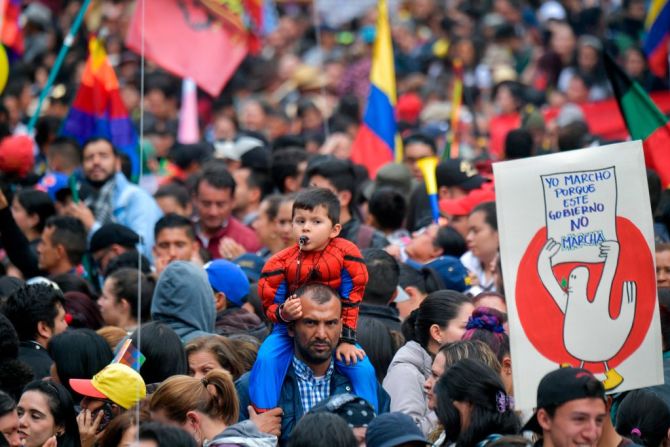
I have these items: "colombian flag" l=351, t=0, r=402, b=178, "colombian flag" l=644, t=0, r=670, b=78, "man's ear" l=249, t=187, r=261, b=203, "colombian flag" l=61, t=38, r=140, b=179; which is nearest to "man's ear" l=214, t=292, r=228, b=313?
"man's ear" l=249, t=187, r=261, b=203

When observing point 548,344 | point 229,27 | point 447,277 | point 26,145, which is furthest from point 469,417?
point 229,27

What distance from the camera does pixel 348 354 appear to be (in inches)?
290

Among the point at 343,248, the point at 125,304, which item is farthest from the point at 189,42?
the point at 343,248

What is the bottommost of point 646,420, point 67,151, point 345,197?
point 646,420

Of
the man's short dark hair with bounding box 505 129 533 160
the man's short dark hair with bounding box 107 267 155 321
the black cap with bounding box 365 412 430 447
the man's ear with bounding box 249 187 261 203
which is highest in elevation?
the man's short dark hair with bounding box 505 129 533 160

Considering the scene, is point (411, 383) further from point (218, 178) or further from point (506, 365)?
point (218, 178)

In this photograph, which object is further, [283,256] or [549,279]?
[283,256]

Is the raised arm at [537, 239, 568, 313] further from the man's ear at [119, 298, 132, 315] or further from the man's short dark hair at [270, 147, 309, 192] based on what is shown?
the man's short dark hair at [270, 147, 309, 192]

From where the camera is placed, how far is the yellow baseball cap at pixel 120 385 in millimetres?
7410

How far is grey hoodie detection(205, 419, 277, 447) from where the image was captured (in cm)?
652

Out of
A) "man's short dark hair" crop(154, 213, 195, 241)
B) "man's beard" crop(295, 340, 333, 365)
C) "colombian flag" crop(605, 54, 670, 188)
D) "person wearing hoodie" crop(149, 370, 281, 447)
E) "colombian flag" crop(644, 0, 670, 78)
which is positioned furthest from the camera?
"colombian flag" crop(644, 0, 670, 78)

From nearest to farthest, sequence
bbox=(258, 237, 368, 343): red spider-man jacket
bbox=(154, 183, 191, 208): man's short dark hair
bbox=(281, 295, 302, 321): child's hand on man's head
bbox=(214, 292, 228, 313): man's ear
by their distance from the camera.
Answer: bbox=(281, 295, 302, 321): child's hand on man's head
bbox=(258, 237, 368, 343): red spider-man jacket
bbox=(214, 292, 228, 313): man's ear
bbox=(154, 183, 191, 208): man's short dark hair

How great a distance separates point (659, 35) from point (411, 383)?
25.0 feet

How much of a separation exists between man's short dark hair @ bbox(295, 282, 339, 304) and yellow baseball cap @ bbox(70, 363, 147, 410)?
0.95 m
